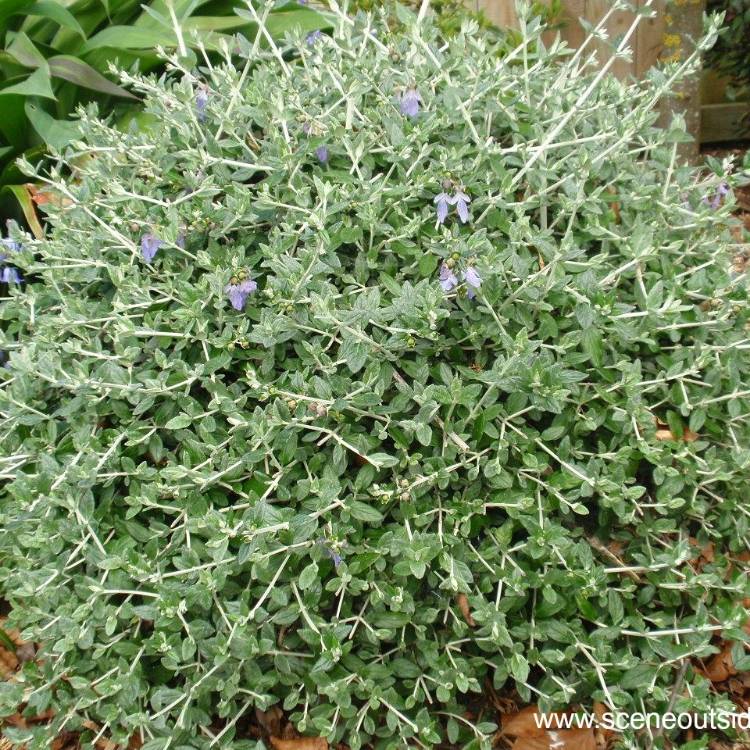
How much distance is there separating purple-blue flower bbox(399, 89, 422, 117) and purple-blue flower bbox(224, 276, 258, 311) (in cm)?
57

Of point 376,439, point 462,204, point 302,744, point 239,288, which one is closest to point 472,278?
point 462,204

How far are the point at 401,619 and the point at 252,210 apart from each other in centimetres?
95

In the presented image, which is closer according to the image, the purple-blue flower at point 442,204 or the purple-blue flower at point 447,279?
the purple-blue flower at point 447,279

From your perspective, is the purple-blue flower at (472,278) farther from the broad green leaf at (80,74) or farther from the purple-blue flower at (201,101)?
the broad green leaf at (80,74)

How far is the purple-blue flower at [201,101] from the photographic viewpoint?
1964mm

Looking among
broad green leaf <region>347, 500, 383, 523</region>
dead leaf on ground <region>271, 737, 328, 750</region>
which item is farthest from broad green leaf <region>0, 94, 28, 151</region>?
dead leaf on ground <region>271, 737, 328, 750</region>

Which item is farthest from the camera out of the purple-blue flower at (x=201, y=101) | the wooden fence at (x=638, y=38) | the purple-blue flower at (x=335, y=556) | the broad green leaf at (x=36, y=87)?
the wooden fence at (x=638, y=38)

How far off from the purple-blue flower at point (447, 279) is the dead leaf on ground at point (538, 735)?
920mm

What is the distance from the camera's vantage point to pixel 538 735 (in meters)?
1.67

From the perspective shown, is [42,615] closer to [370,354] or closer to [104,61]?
[370,354]

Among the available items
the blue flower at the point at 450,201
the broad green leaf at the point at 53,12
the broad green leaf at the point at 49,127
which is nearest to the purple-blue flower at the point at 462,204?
the blue flower at the point at 450,201

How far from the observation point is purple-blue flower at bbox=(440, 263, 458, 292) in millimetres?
1585

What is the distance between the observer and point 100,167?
210 cm

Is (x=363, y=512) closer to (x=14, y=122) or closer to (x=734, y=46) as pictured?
(x=14, y=122)
